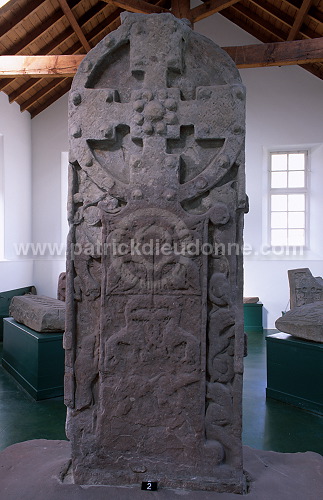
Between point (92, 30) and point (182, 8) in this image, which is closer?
point (182, 8)

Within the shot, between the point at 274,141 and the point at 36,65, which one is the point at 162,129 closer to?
the point at 36,65

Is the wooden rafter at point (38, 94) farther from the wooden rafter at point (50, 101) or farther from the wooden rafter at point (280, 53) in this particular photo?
the wooden rafter at point (280, 53)

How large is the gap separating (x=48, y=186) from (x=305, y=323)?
6703 mm

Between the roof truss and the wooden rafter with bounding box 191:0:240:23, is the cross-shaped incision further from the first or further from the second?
the wooden rafter with bounding box 191:0:240:23

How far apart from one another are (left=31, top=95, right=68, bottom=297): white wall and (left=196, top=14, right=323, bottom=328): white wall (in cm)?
400

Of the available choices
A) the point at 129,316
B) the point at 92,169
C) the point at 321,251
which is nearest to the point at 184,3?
the point at 321,251

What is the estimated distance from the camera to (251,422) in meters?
3.93

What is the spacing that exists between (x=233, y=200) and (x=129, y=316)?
0.88 meters

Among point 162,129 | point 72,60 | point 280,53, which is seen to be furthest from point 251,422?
point 72,60

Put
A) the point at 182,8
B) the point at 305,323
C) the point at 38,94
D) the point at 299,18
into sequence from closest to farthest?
the point at 305,323 → the point at 299,18 → the point at 182,8 → the point at 38,94

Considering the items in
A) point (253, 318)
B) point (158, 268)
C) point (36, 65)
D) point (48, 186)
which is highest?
point (36, 65)

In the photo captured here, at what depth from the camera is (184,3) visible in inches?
273

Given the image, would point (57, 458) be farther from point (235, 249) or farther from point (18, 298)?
point (18, 298)

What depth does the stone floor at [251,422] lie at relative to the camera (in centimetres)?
351
